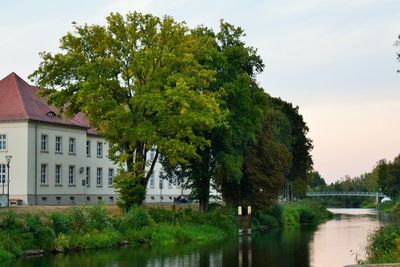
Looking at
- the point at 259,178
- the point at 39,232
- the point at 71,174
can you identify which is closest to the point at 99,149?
the point at 71,174

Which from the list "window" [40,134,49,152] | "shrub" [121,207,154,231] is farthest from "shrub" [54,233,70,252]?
"window" [40,134,49,152]

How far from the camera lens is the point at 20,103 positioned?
61938 millimetres

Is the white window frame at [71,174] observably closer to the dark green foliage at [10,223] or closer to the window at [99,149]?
the window at [99,149]

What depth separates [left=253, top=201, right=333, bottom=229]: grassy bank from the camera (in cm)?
6238

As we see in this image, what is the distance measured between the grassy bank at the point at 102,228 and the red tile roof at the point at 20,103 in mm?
16610

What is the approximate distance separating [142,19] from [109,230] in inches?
Result: 525

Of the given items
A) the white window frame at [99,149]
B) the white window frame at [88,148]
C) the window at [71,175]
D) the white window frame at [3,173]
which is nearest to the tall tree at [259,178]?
the window at [71,175]

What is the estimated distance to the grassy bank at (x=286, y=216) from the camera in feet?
205

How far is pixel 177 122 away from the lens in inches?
1809

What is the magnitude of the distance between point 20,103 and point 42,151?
428cm

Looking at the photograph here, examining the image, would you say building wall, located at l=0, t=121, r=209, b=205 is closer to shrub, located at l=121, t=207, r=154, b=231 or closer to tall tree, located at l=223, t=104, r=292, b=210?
tall tree, located at l=223, t=104, r=292, b=210

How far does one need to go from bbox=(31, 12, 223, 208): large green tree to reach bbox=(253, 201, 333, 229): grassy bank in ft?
50.5

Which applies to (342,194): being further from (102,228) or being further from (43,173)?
(102,228)

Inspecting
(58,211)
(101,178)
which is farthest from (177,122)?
(101,178)
